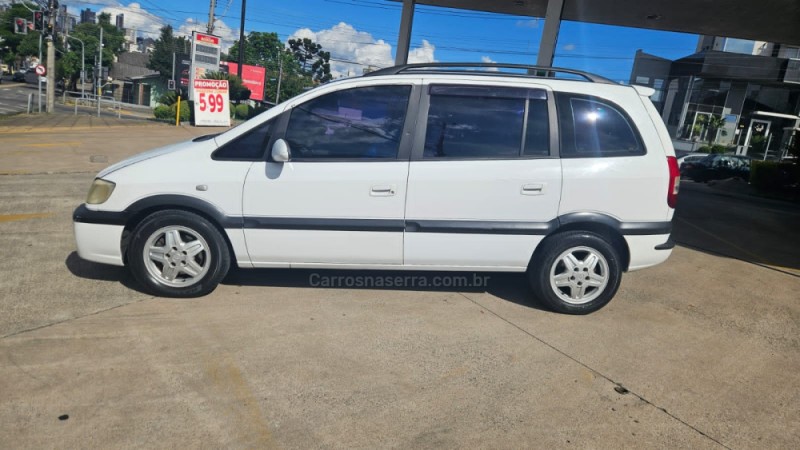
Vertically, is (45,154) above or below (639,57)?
below

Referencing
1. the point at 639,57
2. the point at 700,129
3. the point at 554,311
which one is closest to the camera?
the point at 554,311

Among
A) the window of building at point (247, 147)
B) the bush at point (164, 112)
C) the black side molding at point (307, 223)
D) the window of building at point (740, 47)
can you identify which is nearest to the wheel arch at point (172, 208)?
the black side molding at point (307, 223)

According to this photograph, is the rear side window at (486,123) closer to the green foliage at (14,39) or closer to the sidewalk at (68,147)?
the sidewalk at (68,147)

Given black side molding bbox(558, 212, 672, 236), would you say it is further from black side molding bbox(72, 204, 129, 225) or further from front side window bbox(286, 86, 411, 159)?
black side molding bbox(72, 204, 129, 225)

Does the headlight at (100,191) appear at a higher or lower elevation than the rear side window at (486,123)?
lower

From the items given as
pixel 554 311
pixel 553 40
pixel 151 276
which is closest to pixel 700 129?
pixel 553 40

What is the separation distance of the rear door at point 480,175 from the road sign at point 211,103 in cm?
1880

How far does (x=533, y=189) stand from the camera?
4023mm

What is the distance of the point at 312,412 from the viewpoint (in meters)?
2.76

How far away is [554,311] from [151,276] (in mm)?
3159

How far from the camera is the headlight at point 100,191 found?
395 cm

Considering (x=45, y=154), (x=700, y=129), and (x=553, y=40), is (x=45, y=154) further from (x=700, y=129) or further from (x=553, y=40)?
(x=700, y=129)

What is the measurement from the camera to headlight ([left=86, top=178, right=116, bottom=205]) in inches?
155

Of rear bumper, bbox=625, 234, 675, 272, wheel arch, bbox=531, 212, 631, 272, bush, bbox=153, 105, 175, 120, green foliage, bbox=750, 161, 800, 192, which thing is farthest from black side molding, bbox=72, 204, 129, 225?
bush, bbox=153, 105, 175, 120
